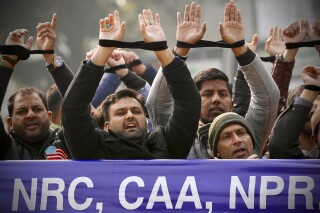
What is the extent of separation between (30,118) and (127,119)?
79cm

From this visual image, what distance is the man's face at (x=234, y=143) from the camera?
5.59 m

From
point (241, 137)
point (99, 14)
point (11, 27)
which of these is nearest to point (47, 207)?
point (241, 137)

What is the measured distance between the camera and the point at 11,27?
1355cm

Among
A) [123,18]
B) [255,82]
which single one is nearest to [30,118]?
[255,82]

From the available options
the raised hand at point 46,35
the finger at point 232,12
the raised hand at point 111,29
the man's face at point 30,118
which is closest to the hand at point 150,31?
the raised hand at point 111,29

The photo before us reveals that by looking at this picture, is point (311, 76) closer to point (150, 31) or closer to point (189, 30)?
point (189, 30)

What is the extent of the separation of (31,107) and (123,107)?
30.3 inches

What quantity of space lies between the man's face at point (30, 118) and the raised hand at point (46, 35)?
42cm

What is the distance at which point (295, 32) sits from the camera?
603cm

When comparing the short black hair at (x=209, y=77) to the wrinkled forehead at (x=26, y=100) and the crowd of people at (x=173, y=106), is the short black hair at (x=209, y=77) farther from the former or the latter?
the wrinkled forehead at (x=26, y=100)

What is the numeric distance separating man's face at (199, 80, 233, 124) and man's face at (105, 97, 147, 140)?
0.66 meters

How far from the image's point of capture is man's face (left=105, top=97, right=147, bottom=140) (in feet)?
18.4

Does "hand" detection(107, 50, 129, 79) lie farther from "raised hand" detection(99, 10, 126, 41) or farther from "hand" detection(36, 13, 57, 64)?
"raised hand" detection(99, 10, 126, 41)

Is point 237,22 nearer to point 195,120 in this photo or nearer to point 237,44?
point 237,44
